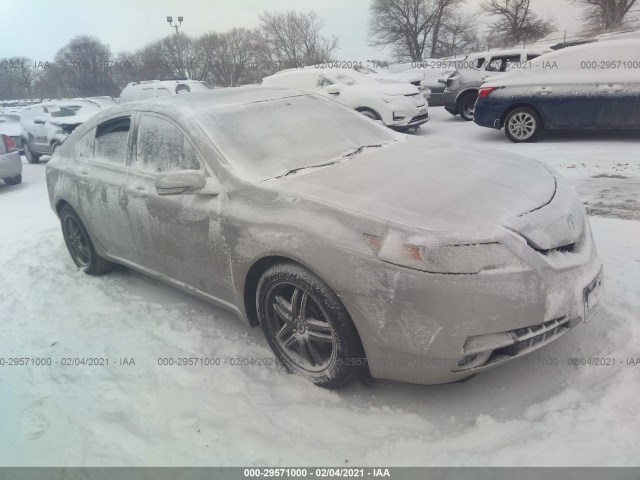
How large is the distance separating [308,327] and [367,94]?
8136mm

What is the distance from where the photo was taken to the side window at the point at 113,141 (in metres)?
3.78

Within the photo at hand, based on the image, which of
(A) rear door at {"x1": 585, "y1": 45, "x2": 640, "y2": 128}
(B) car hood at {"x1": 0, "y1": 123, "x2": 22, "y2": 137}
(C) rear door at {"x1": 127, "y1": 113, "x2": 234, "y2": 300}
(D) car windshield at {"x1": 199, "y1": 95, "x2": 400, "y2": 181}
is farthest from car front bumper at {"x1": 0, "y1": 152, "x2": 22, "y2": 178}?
(A) rear door at {"x1": 585, "y1": 45, "x2": 640, "y2": 128}

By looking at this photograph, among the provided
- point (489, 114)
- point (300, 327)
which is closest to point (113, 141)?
point (300, 327)

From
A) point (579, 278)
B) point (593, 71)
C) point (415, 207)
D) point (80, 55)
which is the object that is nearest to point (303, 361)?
point (415, 207)

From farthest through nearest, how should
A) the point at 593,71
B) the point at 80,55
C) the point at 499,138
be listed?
the point at 80,55 → the point at 499,138 → the point at 593,71

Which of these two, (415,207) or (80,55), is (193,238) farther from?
(80,55)

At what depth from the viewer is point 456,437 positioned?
226 centimetres

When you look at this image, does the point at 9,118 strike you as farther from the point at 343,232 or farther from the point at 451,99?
the point at 343,232

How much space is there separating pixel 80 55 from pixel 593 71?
54703 millimetres

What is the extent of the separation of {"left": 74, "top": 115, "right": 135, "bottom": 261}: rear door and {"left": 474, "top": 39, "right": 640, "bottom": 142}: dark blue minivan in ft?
22.5

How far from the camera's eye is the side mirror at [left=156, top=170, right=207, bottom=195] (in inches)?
115

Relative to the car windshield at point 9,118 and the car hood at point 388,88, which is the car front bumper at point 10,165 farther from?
the car windshield at point 9,118

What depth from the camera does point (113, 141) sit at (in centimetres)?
393

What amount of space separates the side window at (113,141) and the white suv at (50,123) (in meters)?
8.76
